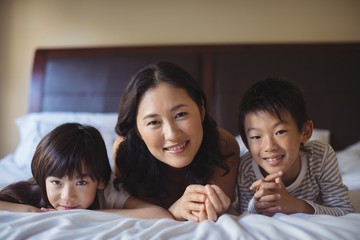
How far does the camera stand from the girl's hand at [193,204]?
3.15 feet

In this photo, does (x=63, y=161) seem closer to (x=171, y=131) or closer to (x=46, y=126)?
(x=171, y=131)

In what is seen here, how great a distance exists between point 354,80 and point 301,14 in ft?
2.17

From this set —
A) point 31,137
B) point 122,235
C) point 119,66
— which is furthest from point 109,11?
point 122,235

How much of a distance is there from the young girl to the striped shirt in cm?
34

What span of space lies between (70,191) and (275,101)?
74cm

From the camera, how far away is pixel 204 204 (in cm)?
96

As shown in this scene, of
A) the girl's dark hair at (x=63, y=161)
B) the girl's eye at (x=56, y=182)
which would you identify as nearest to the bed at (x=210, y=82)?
the girl's dark hair at (x=63, y=161)

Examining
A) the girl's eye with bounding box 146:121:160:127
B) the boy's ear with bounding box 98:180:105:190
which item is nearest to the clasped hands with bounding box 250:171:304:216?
the girl's eye with bounding box 146:121:160:127

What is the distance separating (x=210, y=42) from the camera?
8.67 ft

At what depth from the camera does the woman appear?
1014mm

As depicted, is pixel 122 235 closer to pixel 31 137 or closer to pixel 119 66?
pixel 31 137

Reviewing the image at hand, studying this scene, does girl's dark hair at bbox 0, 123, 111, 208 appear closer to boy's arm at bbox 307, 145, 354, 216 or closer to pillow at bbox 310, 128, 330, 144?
boy's arm at bbox 307, 145, 354, 216

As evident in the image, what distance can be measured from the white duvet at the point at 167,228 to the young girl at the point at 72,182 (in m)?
0.18

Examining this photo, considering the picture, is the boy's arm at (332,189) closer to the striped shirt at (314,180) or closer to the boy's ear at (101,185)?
the striped shirt at (314,180)
